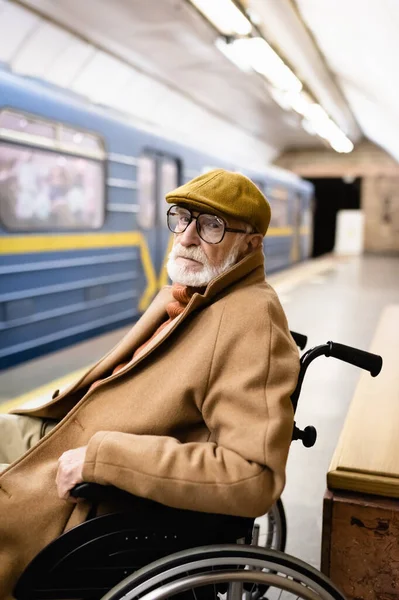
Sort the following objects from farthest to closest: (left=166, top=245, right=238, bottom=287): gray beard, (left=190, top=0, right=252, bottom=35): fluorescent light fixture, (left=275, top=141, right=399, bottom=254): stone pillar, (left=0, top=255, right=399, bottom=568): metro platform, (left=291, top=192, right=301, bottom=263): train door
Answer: (left=275, top=141, right=399, bottom=254): stone pillar, (left=291, top=192, right=301, bottom=263): train door, (left=190, top=0, right=252, bottom=35): fluorescent light fixture, (left=0, top=255, right=399, bottom=568): metro platform, (left=166, top=245, right=238, bottom=287): gray beard

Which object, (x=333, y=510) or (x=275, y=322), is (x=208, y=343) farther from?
(x=333, y=510)

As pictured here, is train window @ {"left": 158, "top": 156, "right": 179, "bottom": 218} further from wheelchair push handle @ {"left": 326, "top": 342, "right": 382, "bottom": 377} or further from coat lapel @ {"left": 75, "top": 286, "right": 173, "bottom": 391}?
wheelchair push handle @ {"left": 326, "top": 342, "right": 382, "bottom": 377}

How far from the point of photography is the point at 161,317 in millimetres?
1844

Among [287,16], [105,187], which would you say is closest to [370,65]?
[287,16]

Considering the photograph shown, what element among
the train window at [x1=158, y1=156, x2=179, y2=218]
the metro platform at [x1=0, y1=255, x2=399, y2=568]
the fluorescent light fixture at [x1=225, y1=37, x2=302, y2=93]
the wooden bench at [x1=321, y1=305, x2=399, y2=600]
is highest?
the fluorescent light fixture at [x1=225, y1=37, x2=302, y2=93]

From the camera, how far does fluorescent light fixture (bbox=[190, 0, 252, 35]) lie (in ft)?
18.8

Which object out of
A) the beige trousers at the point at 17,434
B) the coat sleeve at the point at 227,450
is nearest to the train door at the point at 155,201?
the beige trousers at the point at 17,434

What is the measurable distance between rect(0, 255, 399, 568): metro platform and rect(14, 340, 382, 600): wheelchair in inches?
46.5

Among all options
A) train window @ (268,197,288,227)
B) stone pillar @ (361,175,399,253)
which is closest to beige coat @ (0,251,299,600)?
train window @ (268,197,288,227)

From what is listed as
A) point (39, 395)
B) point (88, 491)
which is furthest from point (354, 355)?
point (39, 395)

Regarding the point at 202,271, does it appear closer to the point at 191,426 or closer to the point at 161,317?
the point at 161,317

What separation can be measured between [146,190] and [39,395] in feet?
10.3

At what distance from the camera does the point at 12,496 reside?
1.56m

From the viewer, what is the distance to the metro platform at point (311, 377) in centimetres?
296
